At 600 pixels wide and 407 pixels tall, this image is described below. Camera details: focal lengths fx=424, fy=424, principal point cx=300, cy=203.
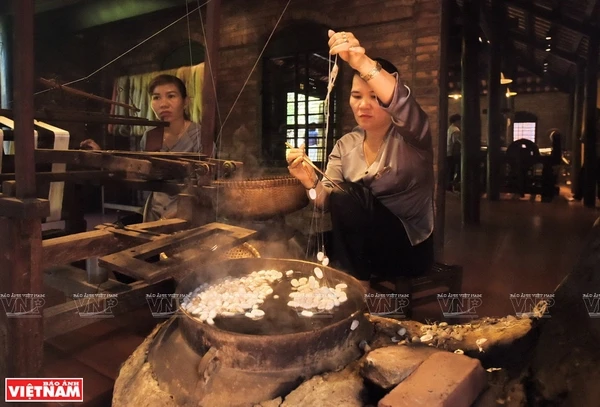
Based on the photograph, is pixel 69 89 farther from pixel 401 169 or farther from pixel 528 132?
pixel 528 132

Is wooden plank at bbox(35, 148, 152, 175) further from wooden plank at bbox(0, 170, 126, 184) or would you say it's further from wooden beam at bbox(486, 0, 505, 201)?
wooden beam at bbox(486, 0, 505, 201)

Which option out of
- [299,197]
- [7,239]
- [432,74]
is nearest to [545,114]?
[432,74]

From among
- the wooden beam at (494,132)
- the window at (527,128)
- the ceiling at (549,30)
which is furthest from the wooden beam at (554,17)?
the window at (527,128)

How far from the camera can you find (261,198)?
3090 millimetres

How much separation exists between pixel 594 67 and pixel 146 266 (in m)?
6.34

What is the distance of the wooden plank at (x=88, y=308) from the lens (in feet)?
6.44

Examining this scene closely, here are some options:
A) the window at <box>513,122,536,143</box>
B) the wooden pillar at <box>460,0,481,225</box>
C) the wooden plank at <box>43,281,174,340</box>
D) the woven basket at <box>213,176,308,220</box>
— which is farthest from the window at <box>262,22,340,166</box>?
the window at <box>513,122,536,143</box>

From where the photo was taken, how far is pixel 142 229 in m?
2.35

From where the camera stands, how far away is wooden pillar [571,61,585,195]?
24.8 feet

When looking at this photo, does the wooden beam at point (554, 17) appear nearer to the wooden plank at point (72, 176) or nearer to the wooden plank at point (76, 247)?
the wooden plank at point (72, 176)

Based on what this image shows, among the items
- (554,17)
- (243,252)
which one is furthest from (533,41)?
(243,252)

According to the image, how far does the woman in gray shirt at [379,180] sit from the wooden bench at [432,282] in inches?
2.5

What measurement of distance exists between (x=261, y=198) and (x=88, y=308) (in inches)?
55.0

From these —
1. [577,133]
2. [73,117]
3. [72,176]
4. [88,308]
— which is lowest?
[88,308]
